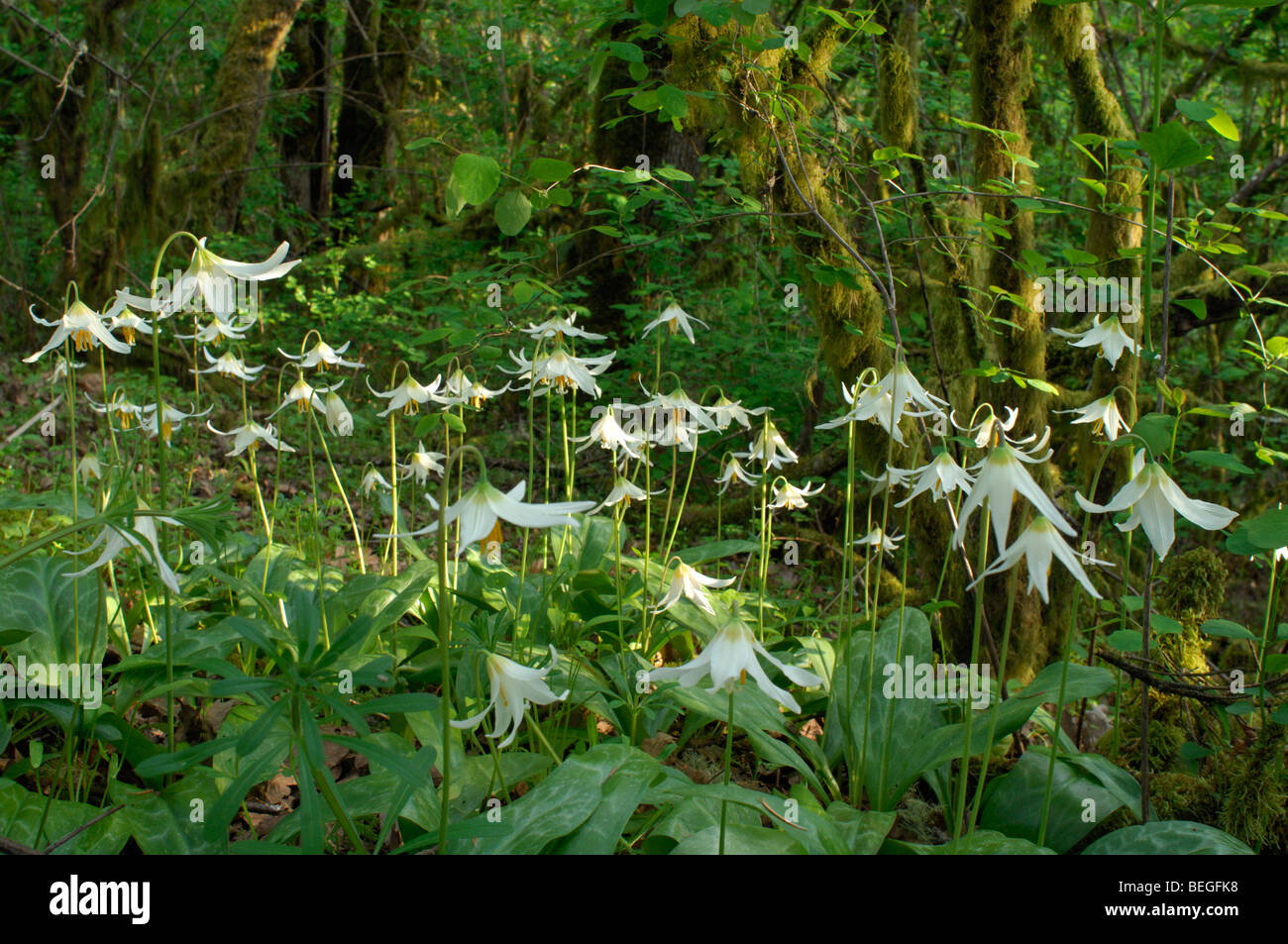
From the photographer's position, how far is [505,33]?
28.5 feet

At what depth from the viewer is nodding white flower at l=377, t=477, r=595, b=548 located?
3.49 ft

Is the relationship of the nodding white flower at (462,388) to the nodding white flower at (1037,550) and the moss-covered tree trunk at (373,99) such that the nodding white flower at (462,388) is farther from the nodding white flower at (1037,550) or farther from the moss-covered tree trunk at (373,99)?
the moss-covered tree trunk at (373,99)

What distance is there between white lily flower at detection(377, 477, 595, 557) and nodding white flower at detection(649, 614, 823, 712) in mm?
307

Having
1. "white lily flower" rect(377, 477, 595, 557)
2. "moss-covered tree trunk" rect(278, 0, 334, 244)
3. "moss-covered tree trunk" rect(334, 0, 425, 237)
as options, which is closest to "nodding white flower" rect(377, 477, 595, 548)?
"white lily flower" rect(377, 477, 595, 557)

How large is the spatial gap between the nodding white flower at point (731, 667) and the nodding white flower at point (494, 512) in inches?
12.1

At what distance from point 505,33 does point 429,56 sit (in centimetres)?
136

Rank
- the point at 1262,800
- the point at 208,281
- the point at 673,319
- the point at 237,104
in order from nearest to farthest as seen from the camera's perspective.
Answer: the point at 208,281 → the point at 1262,800 → the point at 673,319 → the point at 237,104

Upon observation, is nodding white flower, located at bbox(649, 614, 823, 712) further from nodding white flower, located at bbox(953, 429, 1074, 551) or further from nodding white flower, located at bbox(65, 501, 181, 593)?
nodding white flower, located at bbox(65, 501, 181, 593)

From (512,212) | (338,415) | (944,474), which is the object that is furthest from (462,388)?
(944,474)

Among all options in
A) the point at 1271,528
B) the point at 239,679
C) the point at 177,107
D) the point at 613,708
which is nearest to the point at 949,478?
the point at 1271,528

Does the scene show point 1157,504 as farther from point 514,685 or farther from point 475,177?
point 475,177

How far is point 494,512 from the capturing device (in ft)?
3.80

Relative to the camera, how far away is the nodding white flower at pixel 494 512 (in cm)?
106
